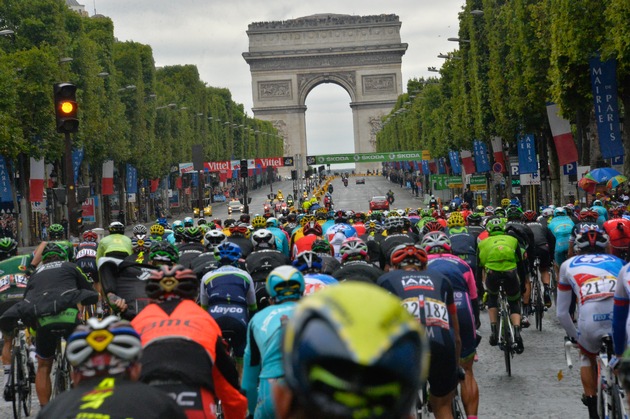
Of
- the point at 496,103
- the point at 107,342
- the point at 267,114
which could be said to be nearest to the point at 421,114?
the point at 496,103

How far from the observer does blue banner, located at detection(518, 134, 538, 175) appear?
42.9 metres

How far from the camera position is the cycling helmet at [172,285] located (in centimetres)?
636

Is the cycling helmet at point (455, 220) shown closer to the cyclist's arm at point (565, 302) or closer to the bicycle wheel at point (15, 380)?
the bicycle wheel at point (15, 380)

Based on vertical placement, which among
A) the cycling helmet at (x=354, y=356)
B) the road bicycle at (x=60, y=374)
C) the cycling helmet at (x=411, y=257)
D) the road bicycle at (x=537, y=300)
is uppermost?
the cycling helmet at (x=354, y=356)

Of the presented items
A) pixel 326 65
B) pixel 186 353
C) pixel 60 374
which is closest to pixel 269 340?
pixel 186 353

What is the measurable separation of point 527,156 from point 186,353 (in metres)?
38.7

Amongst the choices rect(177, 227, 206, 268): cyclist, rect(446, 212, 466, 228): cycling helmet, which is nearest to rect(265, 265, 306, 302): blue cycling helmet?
rect(177, 227, 206, 268): cyclist

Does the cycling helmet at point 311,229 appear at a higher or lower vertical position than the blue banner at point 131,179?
higher

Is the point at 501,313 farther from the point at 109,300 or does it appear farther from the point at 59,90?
the point at 59,90

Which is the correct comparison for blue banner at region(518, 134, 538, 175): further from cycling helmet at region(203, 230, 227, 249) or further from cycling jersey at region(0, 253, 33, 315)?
cycling jersey at region(0, 253, 33, 315)

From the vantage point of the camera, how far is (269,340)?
6375mm

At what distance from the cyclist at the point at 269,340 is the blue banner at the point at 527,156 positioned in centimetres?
3661

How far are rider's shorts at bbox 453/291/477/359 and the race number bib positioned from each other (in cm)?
156

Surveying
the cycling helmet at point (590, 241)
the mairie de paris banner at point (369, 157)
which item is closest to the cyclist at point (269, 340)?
the cycling helmet at point (590, 241)
